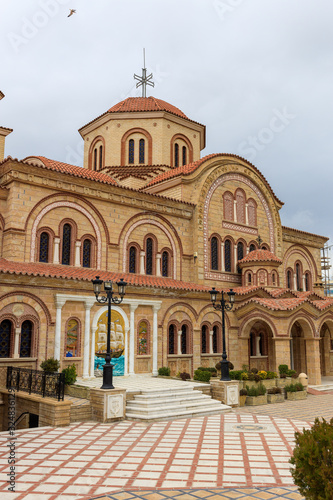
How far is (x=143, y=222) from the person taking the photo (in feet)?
73.6

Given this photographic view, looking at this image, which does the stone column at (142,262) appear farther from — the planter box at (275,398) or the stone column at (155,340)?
the planter box at (275,398)

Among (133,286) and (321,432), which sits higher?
(133,286)

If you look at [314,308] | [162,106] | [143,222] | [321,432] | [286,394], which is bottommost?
[286,394]

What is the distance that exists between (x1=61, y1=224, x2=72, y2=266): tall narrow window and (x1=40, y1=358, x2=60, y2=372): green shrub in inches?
198

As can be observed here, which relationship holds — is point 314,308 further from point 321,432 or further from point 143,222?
point 321,432

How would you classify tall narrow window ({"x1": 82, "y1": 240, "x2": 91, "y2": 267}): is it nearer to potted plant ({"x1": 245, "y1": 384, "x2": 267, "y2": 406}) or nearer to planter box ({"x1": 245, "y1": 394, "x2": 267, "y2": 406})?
potted plant ({"x1": 245, "y1": 384, "x2": 267, "y2": 406})

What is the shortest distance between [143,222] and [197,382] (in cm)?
878

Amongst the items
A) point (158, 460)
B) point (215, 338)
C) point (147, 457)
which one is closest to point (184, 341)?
point (215, 338)

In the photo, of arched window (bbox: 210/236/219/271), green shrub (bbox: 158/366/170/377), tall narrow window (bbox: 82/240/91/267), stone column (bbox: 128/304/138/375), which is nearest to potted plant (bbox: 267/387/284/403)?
green shrub (bbox: 158/366/170/377)

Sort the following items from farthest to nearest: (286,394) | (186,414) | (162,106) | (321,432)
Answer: (162,106) → (286,394) → (186,414) → (321,432)

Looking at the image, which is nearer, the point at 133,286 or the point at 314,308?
the point at 133,286

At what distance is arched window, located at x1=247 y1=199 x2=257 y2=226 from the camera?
27547 mm

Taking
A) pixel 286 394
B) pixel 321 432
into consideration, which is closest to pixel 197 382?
pixel 286 394

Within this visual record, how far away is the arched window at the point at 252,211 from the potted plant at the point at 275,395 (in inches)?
475
